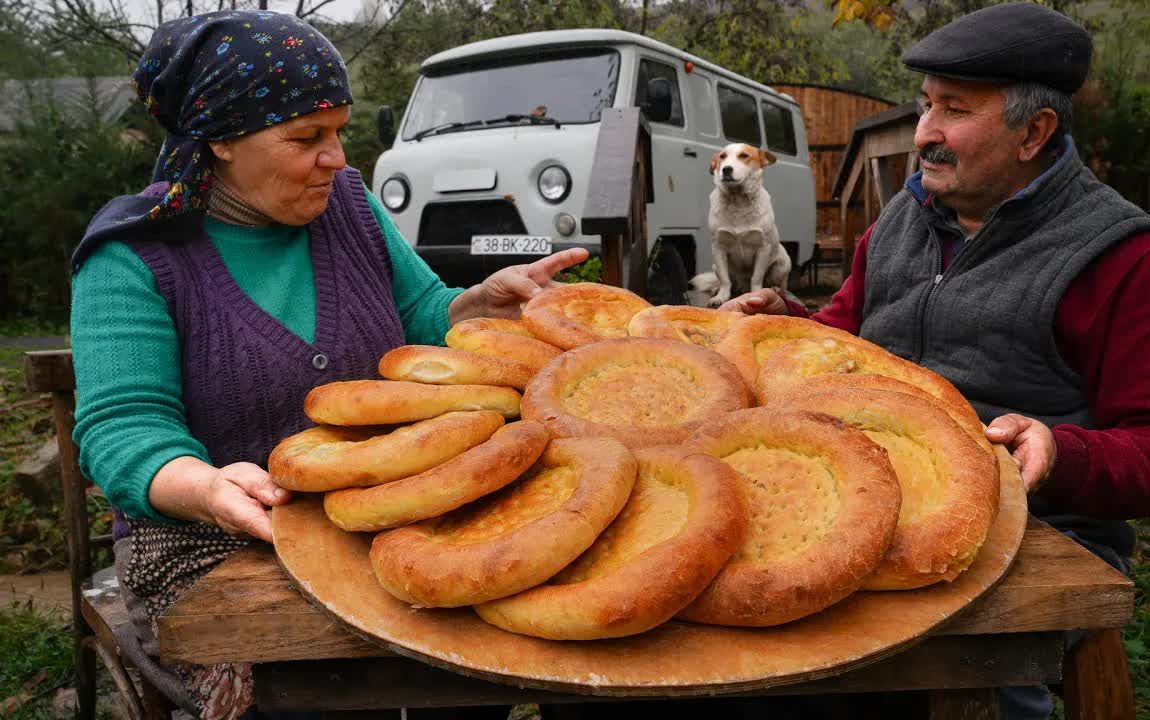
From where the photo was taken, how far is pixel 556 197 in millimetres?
6910

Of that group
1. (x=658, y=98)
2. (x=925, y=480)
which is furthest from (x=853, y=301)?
(x=658, y=98)

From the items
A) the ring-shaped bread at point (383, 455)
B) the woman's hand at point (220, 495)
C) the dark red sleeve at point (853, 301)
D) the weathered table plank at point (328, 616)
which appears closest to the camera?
the weathered table plank at point (328, 616)

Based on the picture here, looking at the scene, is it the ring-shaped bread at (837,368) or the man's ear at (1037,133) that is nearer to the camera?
the ring-shaped bread at (837,368)

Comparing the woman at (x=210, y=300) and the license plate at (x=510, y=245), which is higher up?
the woman at (x=210, y=300)

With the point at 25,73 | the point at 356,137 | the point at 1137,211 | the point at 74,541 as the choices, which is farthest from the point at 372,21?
the point at 1137,211

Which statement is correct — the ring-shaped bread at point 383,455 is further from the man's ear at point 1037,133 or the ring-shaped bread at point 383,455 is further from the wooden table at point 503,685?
the man's ear at point 1037,133

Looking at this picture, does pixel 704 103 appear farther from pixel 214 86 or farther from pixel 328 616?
pixel 328 616

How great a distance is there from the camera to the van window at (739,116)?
9.61 metres

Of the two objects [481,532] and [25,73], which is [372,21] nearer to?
[25,73]

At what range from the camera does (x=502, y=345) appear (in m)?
2.08

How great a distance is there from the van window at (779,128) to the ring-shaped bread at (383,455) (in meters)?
9.96

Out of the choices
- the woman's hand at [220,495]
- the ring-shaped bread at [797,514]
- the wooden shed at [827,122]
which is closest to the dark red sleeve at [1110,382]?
the ring-shaped bread at [797,514]

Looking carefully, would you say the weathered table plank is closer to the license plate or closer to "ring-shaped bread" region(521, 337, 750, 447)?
"ring-shaped bread" region(521, 337, 750, 447)

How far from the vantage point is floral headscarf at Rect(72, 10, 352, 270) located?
207cm
